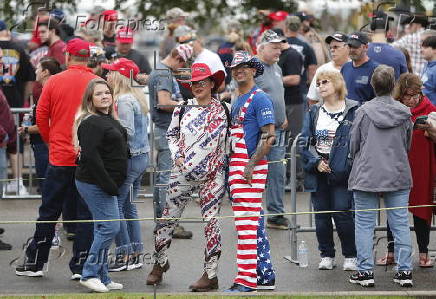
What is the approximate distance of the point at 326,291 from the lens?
413 inches

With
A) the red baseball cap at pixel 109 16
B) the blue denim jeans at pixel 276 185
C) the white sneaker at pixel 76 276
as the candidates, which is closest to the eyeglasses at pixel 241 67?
the white sneaker at pixel 76 276

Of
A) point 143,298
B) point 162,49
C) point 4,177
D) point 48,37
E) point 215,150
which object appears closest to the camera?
point 143,298

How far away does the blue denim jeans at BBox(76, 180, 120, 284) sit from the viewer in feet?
34.6

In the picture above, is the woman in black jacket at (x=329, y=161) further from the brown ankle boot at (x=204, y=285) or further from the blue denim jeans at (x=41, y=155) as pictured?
the blue denim jeans at (x=41, y=155)

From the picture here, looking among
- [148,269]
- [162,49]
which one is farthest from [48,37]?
[148,269]

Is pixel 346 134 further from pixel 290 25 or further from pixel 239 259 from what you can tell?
pixel 290 25

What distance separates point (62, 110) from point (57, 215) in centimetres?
99

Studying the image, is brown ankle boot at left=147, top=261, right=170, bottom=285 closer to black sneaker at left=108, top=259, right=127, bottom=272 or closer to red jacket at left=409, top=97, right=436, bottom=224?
black sneaker at left=108, top=259, right=127, bottom=272

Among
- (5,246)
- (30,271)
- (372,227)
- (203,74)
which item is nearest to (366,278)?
(372,227)

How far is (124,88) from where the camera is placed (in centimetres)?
1166

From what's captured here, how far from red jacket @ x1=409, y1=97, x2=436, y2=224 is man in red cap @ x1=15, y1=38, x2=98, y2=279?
3058mm

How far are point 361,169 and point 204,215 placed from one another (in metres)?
1.45

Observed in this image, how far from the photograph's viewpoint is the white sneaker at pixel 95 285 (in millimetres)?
10578

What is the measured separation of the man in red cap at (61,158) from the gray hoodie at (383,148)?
8.45 ft
